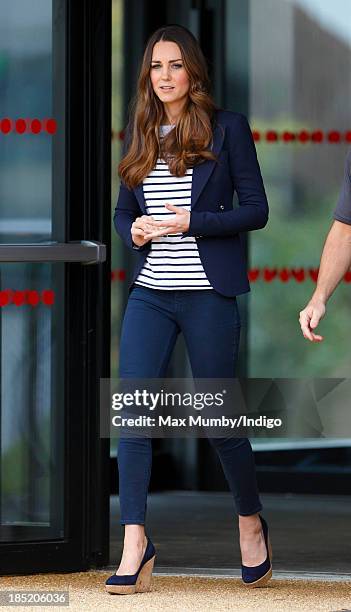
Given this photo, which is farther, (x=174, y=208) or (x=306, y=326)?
(x=174, y=208)

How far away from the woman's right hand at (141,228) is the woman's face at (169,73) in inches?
15.9

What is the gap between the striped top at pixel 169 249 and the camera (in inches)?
175

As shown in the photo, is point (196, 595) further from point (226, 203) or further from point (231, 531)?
point (231, 531)

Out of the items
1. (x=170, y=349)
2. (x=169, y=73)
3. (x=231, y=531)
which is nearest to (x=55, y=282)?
(x=170, y=349)

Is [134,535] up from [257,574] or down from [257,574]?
up

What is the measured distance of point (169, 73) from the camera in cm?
449

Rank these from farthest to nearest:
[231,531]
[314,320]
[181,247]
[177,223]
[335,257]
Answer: [231,531], [181,247], [177,223], [335,257], [314,320]

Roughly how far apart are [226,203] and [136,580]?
4.11 ft

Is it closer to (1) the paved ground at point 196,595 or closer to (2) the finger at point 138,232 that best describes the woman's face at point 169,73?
(2) the finger at point 138,232

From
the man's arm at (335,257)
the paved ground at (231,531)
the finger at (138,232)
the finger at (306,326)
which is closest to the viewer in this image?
the finger at (306,326)

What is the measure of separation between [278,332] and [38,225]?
252 centimetres

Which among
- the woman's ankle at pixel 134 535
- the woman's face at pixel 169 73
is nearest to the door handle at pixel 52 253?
the woman's face at pixel 169 73

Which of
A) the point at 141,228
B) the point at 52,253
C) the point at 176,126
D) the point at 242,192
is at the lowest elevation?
the point at 52,253

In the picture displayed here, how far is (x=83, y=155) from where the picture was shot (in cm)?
489
